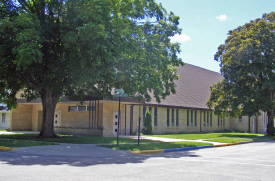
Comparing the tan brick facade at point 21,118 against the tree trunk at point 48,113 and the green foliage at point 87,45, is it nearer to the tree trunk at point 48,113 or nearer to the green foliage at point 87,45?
the green foliage at point 87,45

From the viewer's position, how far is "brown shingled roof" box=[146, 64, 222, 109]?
33559mm

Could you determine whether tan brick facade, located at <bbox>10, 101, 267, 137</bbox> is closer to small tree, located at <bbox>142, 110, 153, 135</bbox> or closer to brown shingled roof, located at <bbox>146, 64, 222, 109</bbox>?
small tree, located at <bbox>142, 110, 153, 135</bbox>

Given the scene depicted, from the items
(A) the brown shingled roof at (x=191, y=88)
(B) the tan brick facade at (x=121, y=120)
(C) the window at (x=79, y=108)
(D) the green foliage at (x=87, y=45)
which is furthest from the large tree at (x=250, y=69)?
(C) the window at (x=79, y=108)

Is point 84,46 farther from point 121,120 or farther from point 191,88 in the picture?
point 191,88

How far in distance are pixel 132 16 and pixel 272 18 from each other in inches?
736

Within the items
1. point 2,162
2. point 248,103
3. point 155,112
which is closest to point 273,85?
point 248,103

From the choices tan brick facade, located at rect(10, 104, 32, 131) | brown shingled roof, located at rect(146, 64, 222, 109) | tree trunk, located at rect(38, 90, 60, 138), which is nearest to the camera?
tree trunk, located at rect(38, 90, 60, 138)

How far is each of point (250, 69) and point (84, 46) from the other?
18.6 m

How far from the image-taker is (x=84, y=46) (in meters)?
15.4

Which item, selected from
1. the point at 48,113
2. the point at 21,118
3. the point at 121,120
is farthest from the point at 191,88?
the point at 48,113

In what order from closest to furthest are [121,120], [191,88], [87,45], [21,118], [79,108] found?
[87,45], [121,120], [79,108], [21,118], [191,88]

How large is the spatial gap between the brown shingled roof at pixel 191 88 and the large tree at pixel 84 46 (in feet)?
35.7

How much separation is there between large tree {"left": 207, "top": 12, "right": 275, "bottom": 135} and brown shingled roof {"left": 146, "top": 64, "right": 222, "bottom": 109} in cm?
457

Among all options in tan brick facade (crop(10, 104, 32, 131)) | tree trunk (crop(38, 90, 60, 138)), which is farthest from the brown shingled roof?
tan brick facade (crop(10, 104, 32, 131))
